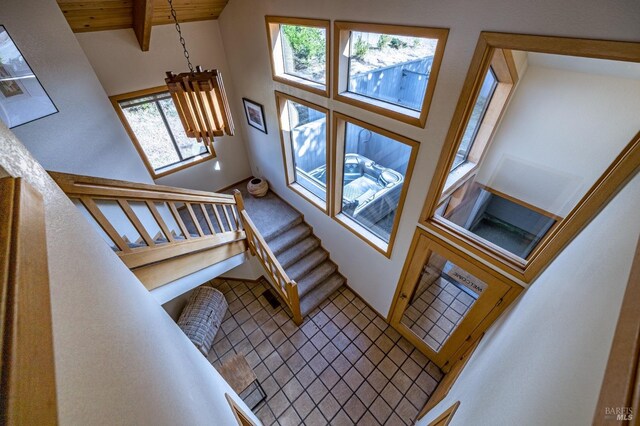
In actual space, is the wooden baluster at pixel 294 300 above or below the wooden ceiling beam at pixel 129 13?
below

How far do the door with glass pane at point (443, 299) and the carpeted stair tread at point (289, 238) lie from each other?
1710 mm

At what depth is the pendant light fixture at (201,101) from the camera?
2115mm

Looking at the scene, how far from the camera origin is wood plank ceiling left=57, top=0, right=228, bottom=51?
8.33 feet

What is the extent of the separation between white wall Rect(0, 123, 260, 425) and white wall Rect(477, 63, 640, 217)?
7.84 ft

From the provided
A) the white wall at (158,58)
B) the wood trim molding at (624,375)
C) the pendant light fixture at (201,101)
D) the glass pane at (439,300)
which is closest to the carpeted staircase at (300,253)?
the glass pane at (439,300)

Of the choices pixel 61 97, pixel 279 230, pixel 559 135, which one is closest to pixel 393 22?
pixel 559 135

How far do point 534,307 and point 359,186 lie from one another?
7.54 ft

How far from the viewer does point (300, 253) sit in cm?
409

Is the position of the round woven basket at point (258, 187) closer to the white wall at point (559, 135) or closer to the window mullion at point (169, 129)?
the window mullion at point (169, 129)

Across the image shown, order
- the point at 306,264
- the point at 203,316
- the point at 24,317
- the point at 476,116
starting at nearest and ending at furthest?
the point at 24,317 < the point at 476,116 < the point at 203,316 < the point at 306,264

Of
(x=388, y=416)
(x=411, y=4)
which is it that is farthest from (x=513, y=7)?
(x=388, y=416)

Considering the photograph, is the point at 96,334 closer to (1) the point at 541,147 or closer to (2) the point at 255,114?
(1) the point at 541,147

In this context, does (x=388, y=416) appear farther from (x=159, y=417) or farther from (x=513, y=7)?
(x=513, y=7)

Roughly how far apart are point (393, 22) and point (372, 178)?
1.76 metres
